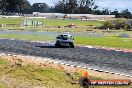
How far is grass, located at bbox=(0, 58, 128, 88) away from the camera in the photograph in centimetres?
2019

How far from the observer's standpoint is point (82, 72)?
23.9m

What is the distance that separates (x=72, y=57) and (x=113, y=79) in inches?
428

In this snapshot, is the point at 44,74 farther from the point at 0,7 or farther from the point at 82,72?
the point at 0,7

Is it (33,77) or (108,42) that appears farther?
(108,42)

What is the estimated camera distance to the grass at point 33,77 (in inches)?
795

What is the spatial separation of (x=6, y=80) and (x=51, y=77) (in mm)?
2583

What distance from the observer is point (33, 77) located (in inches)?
847

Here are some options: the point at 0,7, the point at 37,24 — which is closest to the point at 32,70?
the point at 37,24

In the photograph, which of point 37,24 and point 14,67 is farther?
point 37,24

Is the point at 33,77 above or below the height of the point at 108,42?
above

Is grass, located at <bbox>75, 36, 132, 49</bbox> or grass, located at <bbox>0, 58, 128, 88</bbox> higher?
grass, located at <bbox>0, 58, 128, 88</bbox>

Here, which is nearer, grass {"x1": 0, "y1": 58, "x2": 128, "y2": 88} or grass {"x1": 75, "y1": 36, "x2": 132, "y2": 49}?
grass {"x1": 0, "y1": 58, "x2": 128, "y2": 88}

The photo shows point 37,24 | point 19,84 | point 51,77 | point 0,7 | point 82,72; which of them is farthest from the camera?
point 0,7

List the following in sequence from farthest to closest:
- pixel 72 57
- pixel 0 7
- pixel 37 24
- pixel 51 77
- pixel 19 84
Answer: pixel 0 7 < pixel 37 24 < pixel 72 57 < pixel 51 77 < pixel 19 84
